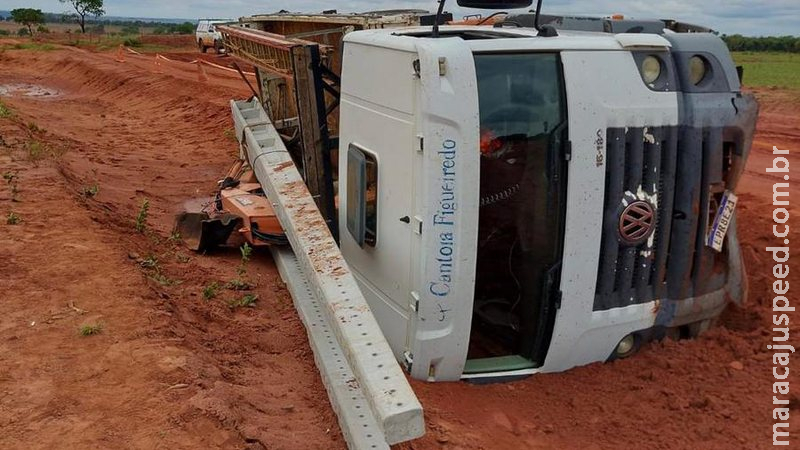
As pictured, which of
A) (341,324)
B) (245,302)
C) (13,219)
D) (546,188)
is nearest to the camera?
(341,324)

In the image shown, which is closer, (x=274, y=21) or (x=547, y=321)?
(x=547, y=321)

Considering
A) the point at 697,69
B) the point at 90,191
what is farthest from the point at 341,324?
the point at 90,191

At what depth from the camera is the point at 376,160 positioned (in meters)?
4.30

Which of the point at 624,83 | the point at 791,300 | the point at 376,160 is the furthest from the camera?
the point at 791,300

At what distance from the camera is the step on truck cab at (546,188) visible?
3.79 meters

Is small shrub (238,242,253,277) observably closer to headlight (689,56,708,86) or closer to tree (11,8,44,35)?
headlight (689,56,708,86)

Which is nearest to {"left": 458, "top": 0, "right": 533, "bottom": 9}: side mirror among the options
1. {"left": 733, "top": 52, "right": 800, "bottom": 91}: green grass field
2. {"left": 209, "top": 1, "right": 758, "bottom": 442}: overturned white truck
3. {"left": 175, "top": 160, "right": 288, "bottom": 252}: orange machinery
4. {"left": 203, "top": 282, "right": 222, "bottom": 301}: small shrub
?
{"left": 209, "top": 1, "right": 758, "bottom": 442}: overturned white truck

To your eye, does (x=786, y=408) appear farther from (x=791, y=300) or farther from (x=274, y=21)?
(x=274, y=21)

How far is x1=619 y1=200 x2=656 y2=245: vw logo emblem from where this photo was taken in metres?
3.99

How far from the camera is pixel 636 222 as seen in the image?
13.2 ft

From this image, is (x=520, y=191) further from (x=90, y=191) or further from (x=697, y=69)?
(x=90, y=191)

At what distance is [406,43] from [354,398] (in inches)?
72.1

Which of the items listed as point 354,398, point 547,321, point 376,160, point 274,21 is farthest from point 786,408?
point 274,21

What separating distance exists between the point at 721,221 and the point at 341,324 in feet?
7.50
